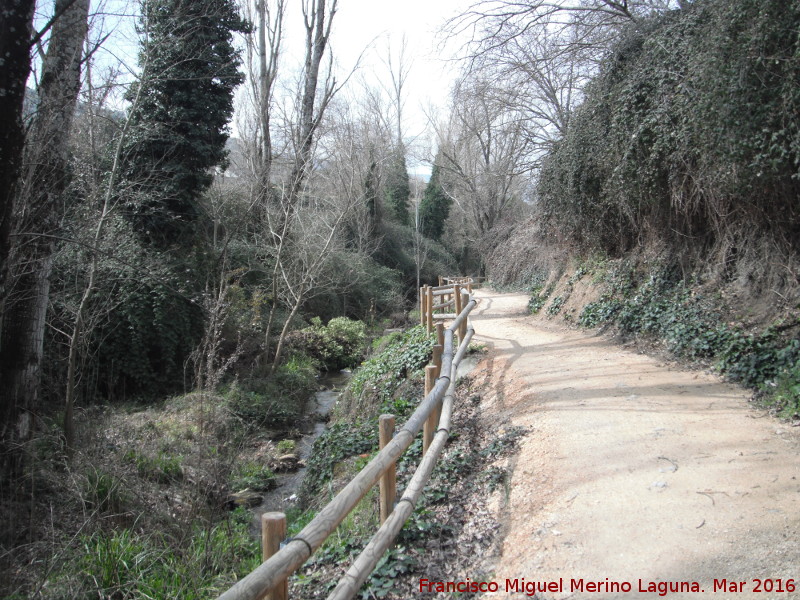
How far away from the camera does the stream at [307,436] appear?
7.80 meters

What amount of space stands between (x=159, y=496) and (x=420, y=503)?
3.38 metres

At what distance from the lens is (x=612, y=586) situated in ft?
9.89

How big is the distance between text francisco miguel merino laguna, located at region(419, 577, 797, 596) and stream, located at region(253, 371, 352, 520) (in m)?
4.64

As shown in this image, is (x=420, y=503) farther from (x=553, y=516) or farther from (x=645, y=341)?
(x=645, y=341)

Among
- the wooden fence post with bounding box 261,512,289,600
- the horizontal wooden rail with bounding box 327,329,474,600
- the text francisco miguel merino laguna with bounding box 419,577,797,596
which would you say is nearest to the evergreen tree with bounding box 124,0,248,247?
the horizontal wooden rail with bounding box 327,329,474,600

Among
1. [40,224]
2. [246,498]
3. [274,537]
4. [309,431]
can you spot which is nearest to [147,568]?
[274,537]

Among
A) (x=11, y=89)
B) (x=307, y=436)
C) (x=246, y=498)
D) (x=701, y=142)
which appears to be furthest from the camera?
(x=307, y=436)

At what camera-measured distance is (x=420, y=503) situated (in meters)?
4.69

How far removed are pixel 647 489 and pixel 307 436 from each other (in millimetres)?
8589

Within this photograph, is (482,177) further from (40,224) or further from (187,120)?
(40,224)

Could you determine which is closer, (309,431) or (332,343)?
(309,431)

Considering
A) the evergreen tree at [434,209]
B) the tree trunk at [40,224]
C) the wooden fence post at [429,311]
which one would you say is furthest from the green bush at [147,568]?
the evergreen tree at [434,209]

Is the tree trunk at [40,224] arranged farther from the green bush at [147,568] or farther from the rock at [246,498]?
the green bush at [147,568]

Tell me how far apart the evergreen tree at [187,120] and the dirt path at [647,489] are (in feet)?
32.0
